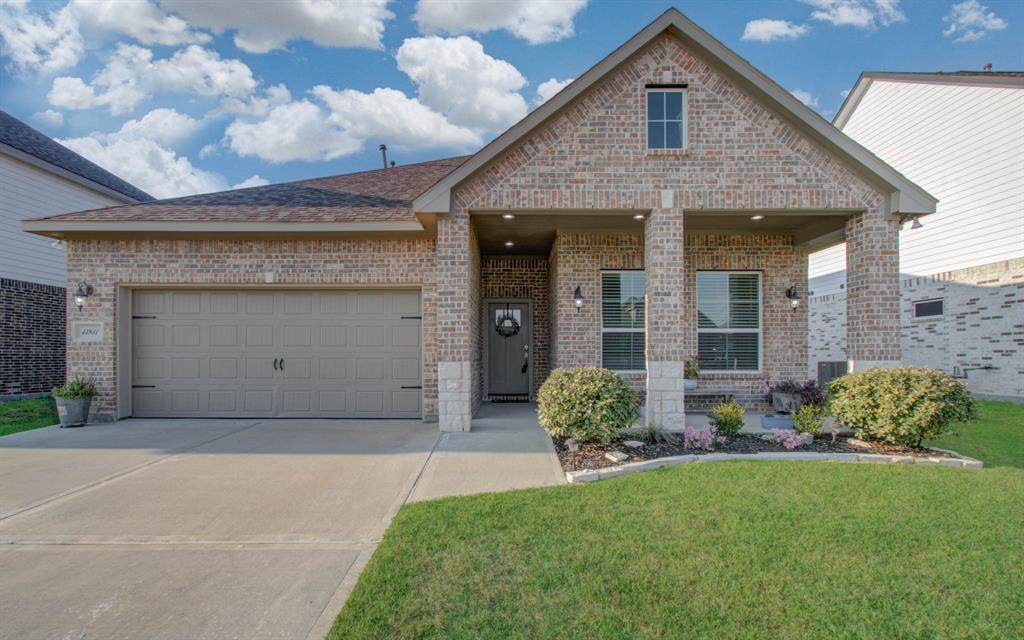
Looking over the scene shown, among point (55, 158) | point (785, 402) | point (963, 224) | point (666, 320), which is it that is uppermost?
point (55, 158)

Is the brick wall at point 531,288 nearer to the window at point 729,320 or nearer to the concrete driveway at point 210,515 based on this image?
the window at point 729,320

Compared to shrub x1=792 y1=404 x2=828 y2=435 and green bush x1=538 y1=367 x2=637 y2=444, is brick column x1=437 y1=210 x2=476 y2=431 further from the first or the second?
shrub x1=792 y1=404 x2=828 y2=435

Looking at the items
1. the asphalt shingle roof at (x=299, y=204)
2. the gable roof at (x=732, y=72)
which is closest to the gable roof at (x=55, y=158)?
the asphalt shingle roof at (x=299, y=204)

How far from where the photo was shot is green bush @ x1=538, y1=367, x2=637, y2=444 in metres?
6.21

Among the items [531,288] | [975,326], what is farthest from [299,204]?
[975,326]

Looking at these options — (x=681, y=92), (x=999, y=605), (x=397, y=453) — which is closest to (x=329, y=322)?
(x=397, y=453)

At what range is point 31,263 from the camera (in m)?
13.0

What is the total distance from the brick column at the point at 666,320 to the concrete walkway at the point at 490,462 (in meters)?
1.85

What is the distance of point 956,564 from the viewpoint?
3.44m

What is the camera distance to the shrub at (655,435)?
6.89 meters

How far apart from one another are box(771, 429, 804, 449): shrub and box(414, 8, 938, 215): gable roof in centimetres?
401

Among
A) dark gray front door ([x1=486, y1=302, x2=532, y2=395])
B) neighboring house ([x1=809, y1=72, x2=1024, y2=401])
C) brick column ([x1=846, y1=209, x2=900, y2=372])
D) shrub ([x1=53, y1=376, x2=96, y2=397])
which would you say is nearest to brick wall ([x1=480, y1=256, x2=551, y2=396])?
dark gray front door ([x1=486, y1=302, x2=532, y2=395])

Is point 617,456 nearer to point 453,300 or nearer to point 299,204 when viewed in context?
point 453,300

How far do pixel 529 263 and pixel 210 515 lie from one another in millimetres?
8714
